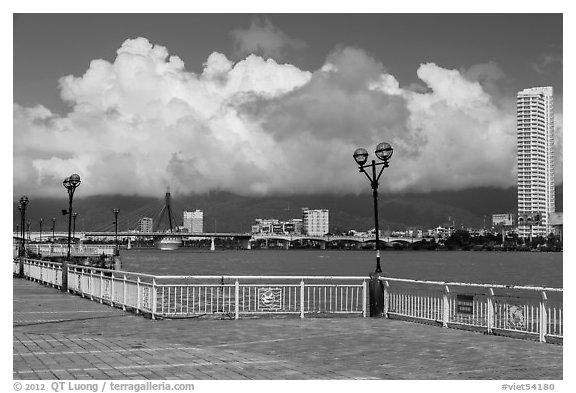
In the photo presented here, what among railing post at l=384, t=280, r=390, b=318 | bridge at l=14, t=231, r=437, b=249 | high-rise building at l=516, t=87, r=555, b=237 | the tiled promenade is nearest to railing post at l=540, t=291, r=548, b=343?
the tiled promenade

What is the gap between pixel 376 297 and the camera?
1923 centimetres

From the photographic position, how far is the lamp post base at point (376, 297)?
19125 millimetres

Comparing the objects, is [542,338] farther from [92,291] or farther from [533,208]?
[533,208]

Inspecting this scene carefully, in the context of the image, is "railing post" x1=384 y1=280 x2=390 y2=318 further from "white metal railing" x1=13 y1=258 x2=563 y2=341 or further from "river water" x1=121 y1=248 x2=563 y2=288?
"river water" x1=121 y1=248 x2=563 y2=288

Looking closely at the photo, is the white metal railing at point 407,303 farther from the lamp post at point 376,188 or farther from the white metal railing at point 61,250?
the white metal railing at point 61,250

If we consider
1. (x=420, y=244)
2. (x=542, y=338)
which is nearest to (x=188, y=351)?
(x=542, y=338)

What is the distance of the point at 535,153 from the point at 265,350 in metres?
167

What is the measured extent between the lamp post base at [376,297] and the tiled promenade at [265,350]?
0.65m

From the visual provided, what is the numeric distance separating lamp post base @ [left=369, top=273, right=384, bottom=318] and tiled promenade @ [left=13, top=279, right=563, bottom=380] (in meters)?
0.65

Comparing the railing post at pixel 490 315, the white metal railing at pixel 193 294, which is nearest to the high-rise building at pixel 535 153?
the white metal railing at pixel 193 294
